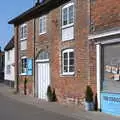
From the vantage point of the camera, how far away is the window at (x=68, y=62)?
25.8 meters

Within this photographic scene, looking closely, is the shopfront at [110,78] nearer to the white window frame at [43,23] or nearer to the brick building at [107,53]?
the brick building at [107,53]

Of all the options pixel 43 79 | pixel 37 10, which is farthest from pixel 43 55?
pixel 37 10

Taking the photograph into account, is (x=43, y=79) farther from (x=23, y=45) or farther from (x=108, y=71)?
(x=108, y=71)

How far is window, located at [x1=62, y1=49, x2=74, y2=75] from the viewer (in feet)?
84.5

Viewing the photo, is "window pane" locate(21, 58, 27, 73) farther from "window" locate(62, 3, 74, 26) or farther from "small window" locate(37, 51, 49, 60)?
"window" locate(62, 3, 74, 26)

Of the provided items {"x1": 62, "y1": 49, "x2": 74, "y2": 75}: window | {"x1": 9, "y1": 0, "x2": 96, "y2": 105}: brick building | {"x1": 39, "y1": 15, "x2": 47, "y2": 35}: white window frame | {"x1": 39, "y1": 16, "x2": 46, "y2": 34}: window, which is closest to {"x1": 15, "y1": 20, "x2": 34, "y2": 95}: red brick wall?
{"x1": 9, "y1": 0, "x2": 96, "y2": 105}: brick building

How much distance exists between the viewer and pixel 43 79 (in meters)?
31.1

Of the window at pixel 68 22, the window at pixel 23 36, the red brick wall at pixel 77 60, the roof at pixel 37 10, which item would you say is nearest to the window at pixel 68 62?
the red brick wall at pixel 77 60

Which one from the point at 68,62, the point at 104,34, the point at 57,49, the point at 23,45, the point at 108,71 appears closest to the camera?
the point at 104,34

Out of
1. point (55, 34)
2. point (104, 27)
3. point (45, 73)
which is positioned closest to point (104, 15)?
point (104, 27)

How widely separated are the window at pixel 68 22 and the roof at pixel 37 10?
1.90 ft

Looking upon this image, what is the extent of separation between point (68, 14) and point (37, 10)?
5.84 metres

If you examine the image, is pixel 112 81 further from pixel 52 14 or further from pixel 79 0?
pixel 52 14

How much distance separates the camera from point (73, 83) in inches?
993
